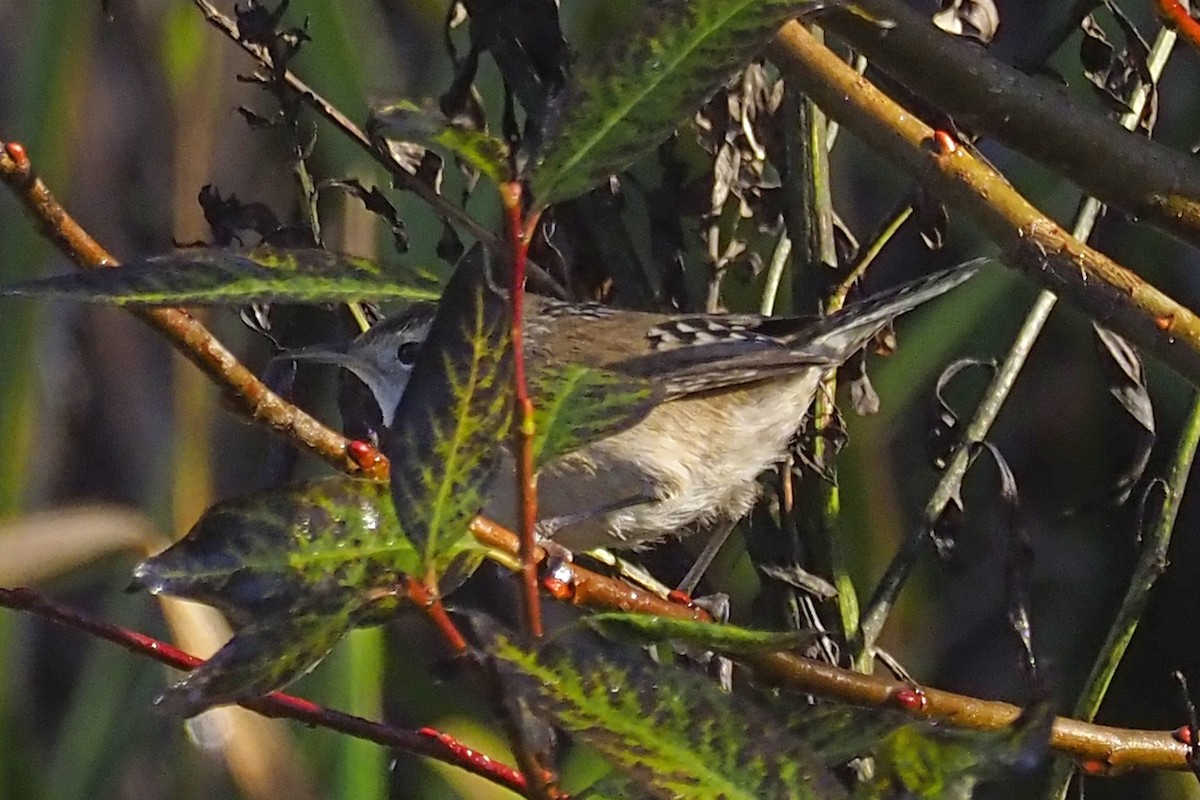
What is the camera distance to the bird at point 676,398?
174cm

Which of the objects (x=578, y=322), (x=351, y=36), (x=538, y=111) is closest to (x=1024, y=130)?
(x=538, y=111)

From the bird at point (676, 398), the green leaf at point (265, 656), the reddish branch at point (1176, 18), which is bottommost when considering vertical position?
the bird at point (676, 398)

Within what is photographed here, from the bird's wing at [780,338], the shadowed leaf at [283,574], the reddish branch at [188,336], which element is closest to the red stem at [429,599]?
the shadowed leaf at [283,574]

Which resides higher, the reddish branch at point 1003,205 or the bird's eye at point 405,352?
the reddish branch at point 1003,205

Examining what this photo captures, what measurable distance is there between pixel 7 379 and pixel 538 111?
130 centimetres

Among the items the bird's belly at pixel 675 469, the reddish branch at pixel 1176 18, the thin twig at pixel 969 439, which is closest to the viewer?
the reddish branch at pixel 1176 18

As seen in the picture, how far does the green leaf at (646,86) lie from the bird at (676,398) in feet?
3.32

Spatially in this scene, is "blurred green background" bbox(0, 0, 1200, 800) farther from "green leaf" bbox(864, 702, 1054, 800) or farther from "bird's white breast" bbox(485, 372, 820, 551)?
"green leaf" bbox(864, 702, 1054, 800)

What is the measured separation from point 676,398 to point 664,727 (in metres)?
1.36

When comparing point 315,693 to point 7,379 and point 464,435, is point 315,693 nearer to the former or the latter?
point 7,379

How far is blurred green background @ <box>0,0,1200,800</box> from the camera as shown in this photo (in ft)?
6.81

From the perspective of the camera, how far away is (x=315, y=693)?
2002 millimetres

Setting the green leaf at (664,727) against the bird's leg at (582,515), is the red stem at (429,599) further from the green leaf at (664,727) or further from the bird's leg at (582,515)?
the bird's leg at (582,515)

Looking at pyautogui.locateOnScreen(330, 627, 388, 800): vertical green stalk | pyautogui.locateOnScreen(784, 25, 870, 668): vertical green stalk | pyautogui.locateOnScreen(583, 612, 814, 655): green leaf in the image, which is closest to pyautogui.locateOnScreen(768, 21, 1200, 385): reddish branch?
pyautogui.locateOnScreen(784, 25, 870, 668): vertical green stalk
